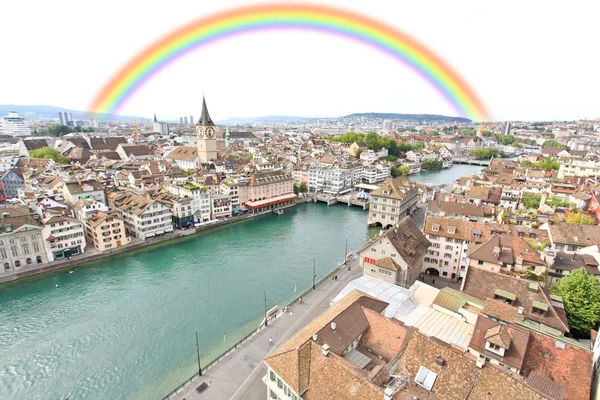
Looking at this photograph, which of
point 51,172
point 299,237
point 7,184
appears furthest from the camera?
point 51,172

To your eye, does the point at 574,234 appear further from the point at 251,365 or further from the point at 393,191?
the point at 251,365

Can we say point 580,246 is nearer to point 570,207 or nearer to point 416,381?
point 570,207

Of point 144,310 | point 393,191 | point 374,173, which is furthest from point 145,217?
point 374,173

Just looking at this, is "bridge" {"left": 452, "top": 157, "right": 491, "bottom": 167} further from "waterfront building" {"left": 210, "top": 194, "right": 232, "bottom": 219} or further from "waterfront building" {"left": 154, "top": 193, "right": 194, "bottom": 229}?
"waterfront building" {"left": 154, "top": 193, "right": 194, "bottom": 229}

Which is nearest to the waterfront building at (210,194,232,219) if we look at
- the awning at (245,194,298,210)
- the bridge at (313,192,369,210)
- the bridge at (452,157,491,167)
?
the awning at (245,194,298,210)

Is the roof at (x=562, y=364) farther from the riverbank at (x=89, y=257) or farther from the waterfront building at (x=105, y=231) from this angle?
the waterfront building at (x=105, y=231)

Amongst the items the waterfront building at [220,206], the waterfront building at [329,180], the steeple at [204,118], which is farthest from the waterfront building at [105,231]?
the steeple at [204,118]

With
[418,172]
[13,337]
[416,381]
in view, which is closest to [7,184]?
[13,337]

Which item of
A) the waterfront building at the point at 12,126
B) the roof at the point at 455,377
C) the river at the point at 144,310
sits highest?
the waterfront building at the point at 12,126
